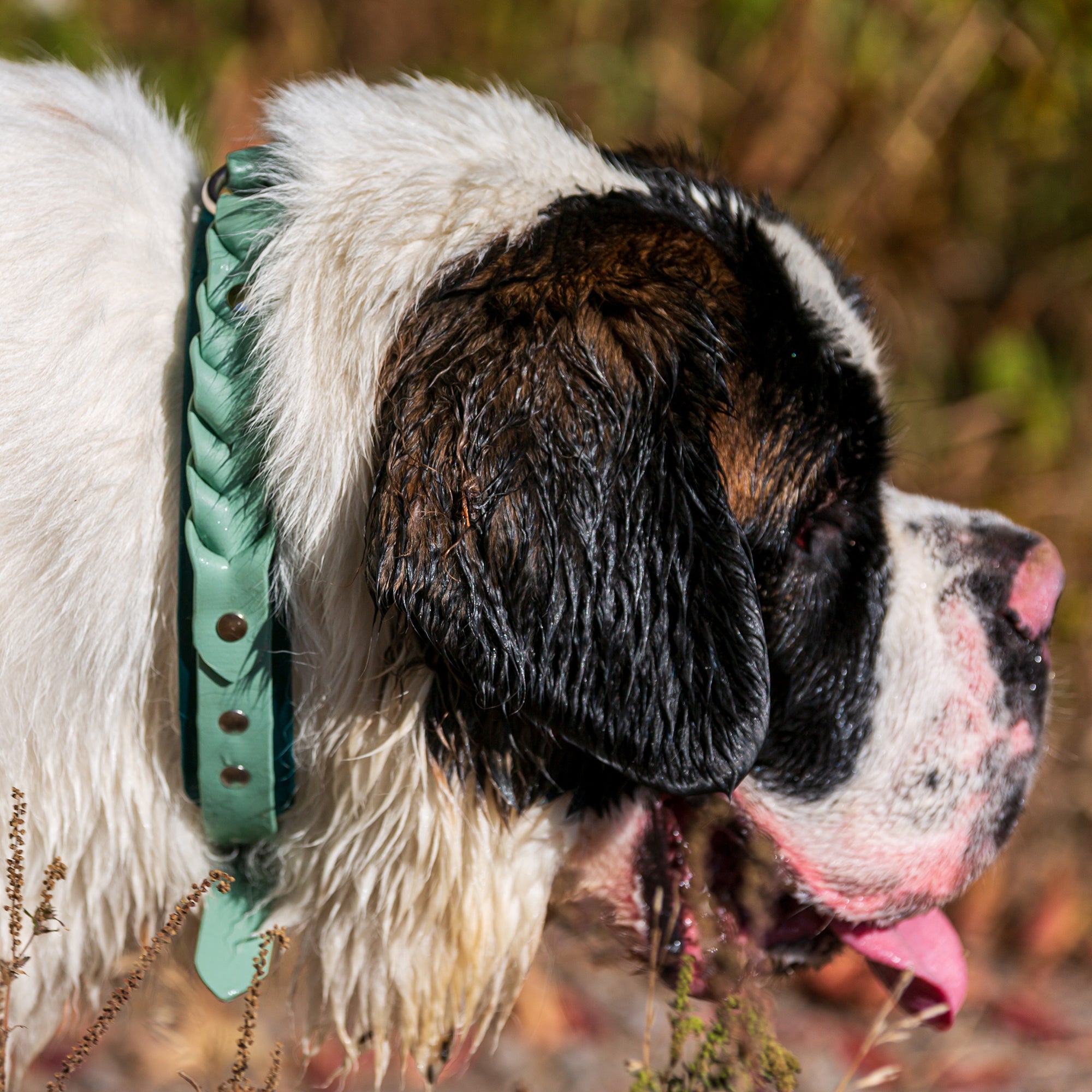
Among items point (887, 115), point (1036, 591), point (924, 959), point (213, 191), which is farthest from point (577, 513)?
point (887, 115)

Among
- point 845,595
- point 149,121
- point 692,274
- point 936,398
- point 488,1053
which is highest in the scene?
point 936,398

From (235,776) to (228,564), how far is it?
268 mm

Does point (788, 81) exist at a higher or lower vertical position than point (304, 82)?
higher

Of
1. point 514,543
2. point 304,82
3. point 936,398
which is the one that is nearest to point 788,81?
point 936,398

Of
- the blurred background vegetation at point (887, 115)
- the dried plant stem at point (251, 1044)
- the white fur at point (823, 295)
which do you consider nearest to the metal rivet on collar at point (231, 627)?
the dried plant stem at point (251, 1044)

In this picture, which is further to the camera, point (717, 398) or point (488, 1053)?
point (488, 1053)

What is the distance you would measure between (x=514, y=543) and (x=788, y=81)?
10.1ft

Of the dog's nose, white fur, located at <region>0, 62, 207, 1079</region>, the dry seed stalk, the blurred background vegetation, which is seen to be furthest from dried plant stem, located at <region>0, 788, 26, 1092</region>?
the blurred background vegetation

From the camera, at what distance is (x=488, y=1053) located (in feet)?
8.80

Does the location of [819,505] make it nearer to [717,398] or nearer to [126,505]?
[717,398]

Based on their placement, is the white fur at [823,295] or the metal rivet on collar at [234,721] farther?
the white fur at [823,295]

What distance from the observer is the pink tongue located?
69.6 inches

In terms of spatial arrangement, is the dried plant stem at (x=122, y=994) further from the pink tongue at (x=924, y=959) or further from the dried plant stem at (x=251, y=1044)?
the pink tongue at (x=924, y=959)

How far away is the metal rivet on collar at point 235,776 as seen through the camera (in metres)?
1.39
